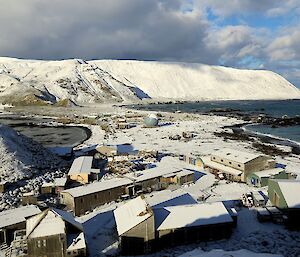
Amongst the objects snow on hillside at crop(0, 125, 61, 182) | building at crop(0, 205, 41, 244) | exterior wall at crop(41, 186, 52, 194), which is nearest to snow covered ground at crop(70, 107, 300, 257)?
building at crop(0, 205, 41, 244)

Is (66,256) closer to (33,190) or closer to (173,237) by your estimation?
(173,237)

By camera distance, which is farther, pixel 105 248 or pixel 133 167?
pixel 133 167

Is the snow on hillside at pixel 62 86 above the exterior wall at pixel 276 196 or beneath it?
above

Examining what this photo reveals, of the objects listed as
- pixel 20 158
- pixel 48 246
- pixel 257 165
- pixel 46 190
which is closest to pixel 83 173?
pixel 46 190

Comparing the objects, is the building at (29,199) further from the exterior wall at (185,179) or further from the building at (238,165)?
the building at (238,165)

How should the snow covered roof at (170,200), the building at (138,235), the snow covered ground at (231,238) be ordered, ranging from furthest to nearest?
the snow covered roof at (170,200) < the building at (138,235) < the snow covered ground at (231,238)

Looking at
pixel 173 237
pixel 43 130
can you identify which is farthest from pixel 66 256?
pixel 43 130

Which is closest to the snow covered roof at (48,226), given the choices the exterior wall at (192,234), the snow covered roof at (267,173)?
the exterior wall at (192,234)

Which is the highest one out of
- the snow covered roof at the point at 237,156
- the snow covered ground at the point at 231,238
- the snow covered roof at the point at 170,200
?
the snow covered roof at the point at 237,156
